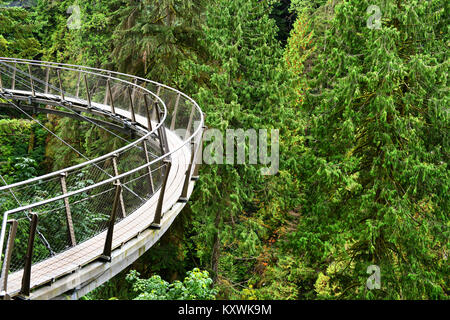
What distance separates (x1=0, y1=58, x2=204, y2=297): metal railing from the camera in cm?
512

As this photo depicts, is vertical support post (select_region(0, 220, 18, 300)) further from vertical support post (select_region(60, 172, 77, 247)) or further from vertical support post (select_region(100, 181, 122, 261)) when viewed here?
vertical support post (select_region(100, 181, 122, 261))

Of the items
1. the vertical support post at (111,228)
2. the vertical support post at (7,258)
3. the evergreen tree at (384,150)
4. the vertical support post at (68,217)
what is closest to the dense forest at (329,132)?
the evergreen tree at (384,150)

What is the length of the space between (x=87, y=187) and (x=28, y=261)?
1.01 m

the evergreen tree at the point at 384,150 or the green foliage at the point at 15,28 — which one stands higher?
the green foliage at the point at 15,28

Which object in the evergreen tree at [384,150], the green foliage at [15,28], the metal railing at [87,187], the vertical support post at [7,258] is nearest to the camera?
the vertical support post at [7,258]

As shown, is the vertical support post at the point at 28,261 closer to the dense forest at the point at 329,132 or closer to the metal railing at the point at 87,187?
the metal railing at the point at 87,187

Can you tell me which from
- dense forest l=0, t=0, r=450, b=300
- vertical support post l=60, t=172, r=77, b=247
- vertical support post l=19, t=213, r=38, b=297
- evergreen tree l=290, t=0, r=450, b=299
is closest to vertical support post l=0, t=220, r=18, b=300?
vertical support post l=19, t=213, r=38, b=297

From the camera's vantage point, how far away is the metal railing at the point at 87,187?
16.8 ft

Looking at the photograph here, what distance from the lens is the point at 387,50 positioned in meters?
11.7

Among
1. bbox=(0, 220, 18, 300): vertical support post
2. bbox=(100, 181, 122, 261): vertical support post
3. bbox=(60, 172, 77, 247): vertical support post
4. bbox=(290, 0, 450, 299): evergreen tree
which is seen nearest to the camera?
bbox=(0, 220, 18, 300): vertical support post

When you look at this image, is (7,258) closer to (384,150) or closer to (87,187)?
(87,187)

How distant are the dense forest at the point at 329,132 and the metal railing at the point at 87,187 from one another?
5.46ft

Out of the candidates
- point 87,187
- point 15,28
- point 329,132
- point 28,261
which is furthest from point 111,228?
point 15,28
